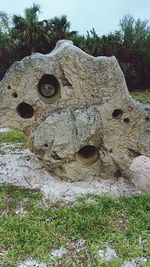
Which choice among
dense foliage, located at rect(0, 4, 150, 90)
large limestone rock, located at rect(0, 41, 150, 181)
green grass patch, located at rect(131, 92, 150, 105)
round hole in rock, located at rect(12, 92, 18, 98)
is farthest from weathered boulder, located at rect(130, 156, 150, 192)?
dense foliage, located at rect(0, 4, 150, 90)

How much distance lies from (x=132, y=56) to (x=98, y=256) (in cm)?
1888

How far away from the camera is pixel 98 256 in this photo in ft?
14.5

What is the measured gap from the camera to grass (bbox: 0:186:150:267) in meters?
4.44

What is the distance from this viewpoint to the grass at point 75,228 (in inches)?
175

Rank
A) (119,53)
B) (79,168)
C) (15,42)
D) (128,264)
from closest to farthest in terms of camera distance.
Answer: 1. (128,264)
2. (79,168)
3. (15,42)
4. (119,53)

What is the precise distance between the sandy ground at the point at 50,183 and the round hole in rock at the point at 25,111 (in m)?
0.96

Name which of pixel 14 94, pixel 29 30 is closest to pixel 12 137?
pixel 14 94

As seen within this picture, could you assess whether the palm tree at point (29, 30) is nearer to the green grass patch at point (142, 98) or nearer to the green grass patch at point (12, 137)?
the green grass patch at point (142, 98)

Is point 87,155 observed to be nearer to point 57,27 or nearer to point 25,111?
point 25,111

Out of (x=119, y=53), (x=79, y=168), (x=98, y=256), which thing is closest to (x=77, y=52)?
(x=79, y=168)

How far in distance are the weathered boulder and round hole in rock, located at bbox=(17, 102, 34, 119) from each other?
5.87 feet

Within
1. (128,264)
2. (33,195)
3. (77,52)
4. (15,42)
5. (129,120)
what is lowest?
(128,264)

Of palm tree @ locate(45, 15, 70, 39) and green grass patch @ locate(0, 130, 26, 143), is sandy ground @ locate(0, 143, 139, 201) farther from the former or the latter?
palm tree @ locate(45, 15, 70, 39)

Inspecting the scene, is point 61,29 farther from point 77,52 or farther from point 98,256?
point 98,256
